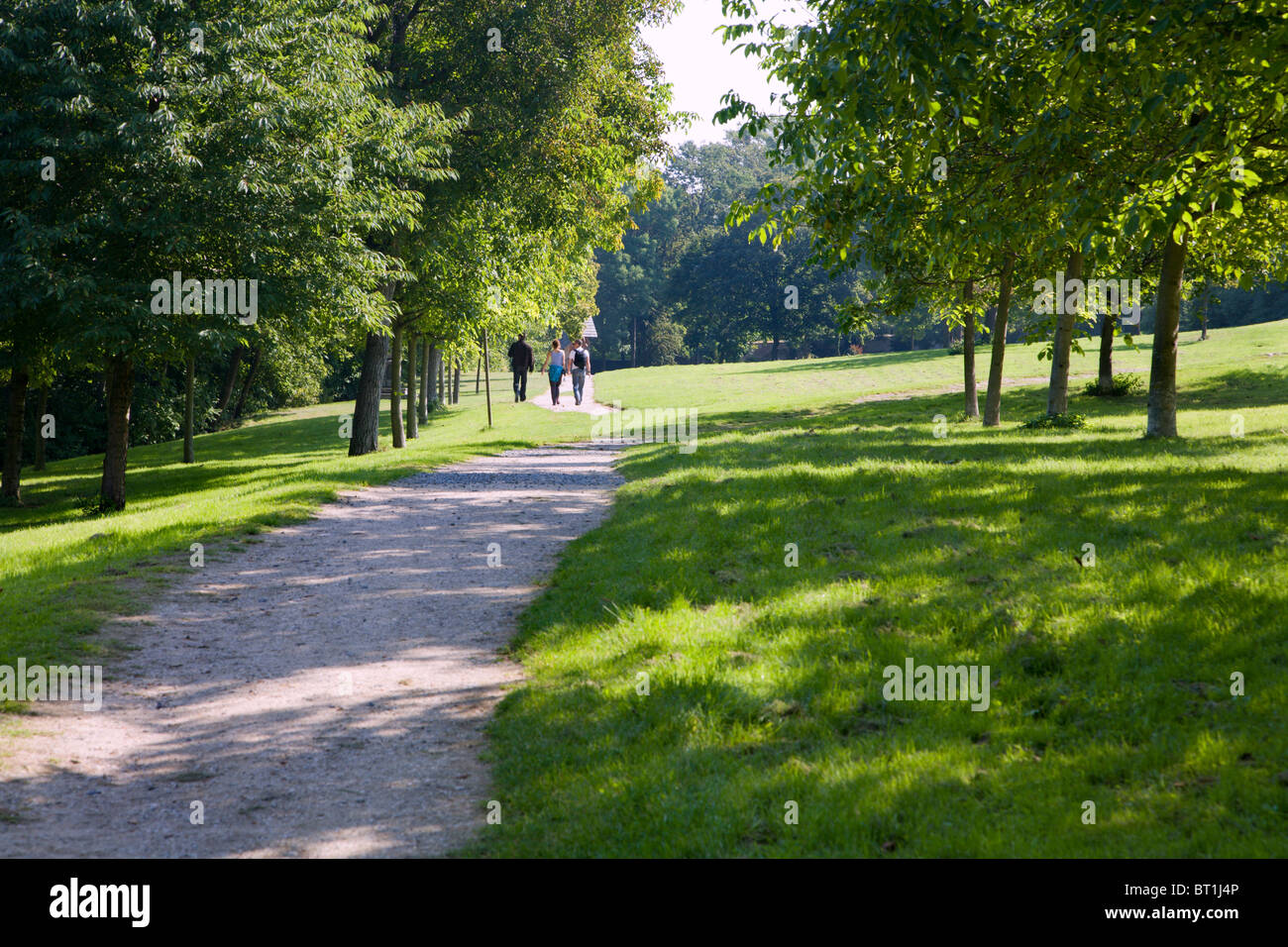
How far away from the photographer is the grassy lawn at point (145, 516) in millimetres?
7781

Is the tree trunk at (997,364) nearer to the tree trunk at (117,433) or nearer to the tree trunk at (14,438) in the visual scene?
the tree trunk at (117,433)

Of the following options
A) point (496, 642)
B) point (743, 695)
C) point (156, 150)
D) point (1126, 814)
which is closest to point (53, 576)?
point (496, 642)

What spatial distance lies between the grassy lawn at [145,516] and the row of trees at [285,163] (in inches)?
105

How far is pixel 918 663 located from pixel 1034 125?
6.84 m

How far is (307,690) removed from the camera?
6.52 metres

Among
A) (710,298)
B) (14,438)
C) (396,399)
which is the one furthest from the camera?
(710,298)

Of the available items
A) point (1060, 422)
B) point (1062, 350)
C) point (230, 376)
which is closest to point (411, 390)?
point (1062, 350)

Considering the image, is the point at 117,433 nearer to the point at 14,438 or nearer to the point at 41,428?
the point at 14,438

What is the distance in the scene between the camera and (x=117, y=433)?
1905 cm

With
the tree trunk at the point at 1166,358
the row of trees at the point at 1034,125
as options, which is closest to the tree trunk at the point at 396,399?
the row of trees at the point at 1034,125

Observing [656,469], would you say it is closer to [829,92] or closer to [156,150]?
[829,92]

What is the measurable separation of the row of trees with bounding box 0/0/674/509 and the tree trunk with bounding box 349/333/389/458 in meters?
0.06

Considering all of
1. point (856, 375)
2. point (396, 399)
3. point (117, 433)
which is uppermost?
point (856, 375)

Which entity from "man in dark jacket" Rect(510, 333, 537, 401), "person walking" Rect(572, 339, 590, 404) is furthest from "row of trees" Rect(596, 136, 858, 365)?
"person walking" Rect(572, 339, 590, 404)
